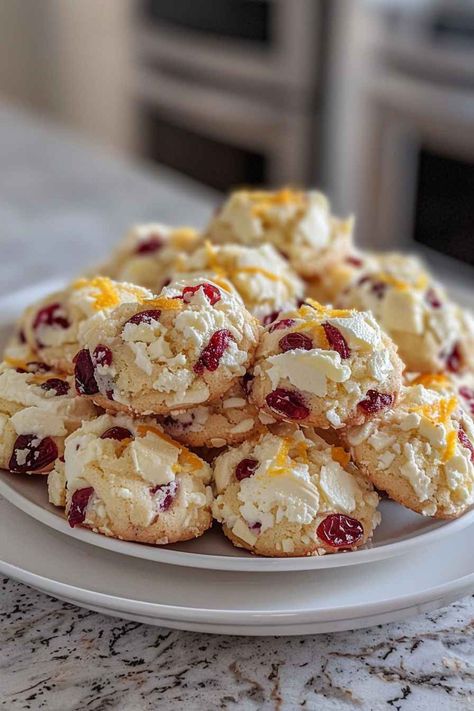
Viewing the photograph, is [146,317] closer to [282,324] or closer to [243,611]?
[282,324]

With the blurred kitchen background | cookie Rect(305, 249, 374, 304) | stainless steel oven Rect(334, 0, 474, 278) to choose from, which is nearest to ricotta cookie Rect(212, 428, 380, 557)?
cookie Rect(305, 249, 374, 304)

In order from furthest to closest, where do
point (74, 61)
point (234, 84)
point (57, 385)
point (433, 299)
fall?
point (74, 61) < point (234, 84) < point (433, 299) < point (57, 385)

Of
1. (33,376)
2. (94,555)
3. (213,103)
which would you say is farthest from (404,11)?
(94,555)

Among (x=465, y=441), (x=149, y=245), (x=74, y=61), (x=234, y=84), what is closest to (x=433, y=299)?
(x=465, y=441)

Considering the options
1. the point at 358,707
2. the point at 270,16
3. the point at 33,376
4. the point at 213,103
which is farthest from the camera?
the point at 213,103

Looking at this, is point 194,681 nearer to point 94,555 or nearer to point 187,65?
point 94,555

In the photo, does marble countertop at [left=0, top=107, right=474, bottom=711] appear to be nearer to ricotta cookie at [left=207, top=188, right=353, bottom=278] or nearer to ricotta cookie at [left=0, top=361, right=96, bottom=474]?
ricotta cookie at [left=0, top=361, right=96, bottom=474]

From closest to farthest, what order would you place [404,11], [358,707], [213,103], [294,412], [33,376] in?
[358,707], [294,412], [33,376], [404,11], [213,103]
